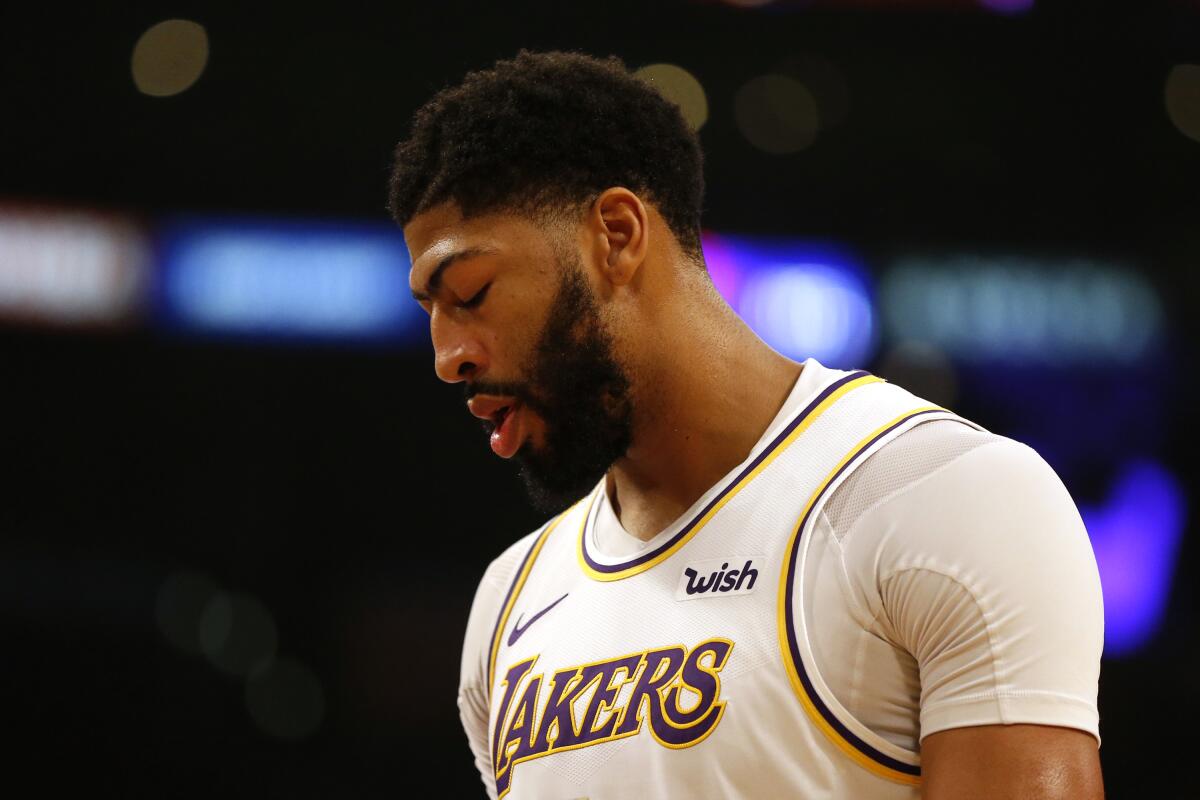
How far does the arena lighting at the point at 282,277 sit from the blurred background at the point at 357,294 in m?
0.01

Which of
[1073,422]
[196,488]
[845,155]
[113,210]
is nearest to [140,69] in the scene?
[113,210]

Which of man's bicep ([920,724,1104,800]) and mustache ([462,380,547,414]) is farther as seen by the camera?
mustache ([462,380,547,414])

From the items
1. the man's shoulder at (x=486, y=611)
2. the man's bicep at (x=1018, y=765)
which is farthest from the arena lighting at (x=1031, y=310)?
the man's bicep at (x=1018, y=765)

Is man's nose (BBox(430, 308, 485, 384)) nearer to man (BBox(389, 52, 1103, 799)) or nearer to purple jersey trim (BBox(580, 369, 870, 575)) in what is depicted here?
man (BBox(389, 52, 1103, 799))

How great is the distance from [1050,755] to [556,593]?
0.66 metres

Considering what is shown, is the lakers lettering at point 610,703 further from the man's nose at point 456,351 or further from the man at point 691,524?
the man's nose at point 456,351

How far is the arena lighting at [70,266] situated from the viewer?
417cm

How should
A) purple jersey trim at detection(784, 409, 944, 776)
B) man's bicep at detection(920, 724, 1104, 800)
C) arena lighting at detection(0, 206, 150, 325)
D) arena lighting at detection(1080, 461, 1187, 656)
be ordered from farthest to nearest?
arena lighting at detection(0, 206, 150, 325)
arena lighting at detection(1080, 461, 1187, 656)
purple jersey trim at detection(784, 409, 944, 776)
man's bicep at detection(920, 724, 1104, 800)

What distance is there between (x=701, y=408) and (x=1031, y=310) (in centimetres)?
293

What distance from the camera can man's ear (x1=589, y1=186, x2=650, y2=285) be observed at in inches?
57.7

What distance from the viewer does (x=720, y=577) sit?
1378 mm

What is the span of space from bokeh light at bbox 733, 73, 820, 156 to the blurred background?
12mm

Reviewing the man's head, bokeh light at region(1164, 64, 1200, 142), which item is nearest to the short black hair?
the man's head

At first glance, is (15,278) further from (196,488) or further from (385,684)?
(385,684)
